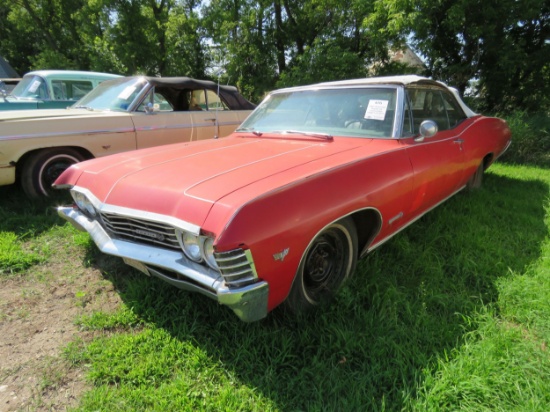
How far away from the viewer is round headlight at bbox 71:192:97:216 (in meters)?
2.35

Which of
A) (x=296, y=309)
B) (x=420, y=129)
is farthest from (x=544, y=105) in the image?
(x=296, y=309)

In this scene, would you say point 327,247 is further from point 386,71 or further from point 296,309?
point 386,71

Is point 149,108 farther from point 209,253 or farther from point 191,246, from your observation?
point 209,253

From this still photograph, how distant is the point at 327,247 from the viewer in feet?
7.16

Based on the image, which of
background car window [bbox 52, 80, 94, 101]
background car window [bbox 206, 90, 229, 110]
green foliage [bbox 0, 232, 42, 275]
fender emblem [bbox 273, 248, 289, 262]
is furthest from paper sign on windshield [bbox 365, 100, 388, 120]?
background car window [bbox 52, 80, 94, 101]

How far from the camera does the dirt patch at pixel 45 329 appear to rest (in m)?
1.70

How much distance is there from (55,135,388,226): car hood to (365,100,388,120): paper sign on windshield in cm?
26

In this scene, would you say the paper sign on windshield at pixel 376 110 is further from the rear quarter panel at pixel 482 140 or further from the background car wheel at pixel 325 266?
the rear quarter panel at pixel 482 140

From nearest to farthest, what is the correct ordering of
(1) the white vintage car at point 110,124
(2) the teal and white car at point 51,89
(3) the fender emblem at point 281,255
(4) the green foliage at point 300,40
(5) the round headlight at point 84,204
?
1. (3) the fender emblem at point 281,255
2. (5) the round headlight at point 84,204
3. (1) the white vintage car at point 110,124
4. (2) the teal and white car at point 51,89
5. (4) the green foliage at point 300,40

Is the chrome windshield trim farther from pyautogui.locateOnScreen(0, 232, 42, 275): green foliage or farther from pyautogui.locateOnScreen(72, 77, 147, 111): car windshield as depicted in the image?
pyautogui.locateOnScreen(72, 77, 147, 111): car windshield

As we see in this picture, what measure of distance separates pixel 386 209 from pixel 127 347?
1811mm

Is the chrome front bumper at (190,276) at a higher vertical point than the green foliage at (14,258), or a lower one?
higher

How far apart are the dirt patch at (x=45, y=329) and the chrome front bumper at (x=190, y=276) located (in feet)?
1.93

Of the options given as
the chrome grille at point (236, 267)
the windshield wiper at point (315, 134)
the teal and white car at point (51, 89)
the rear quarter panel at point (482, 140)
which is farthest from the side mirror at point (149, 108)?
the rear quarter panel at point (482, 140)
